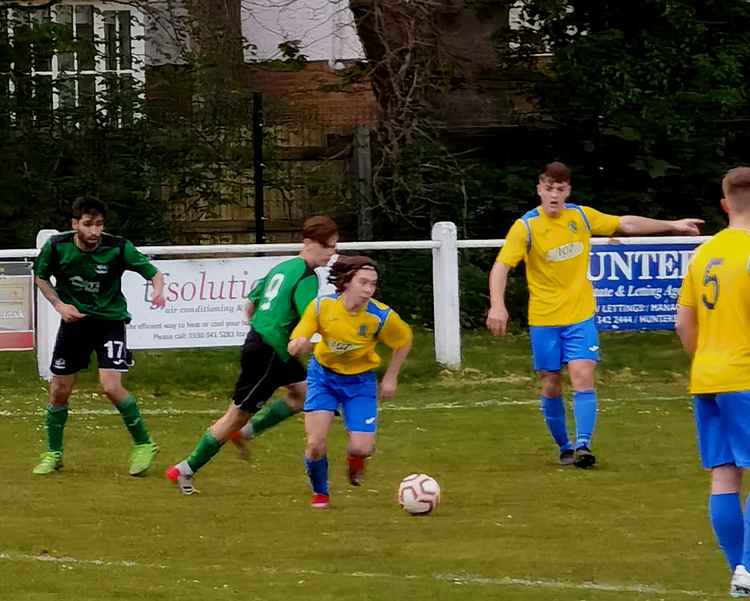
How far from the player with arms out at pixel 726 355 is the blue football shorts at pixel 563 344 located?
161 inches

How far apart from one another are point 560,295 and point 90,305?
10.1 ft

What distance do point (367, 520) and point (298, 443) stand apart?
3.57 meters

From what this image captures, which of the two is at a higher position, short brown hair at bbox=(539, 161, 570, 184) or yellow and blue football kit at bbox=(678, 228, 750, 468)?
short brown hair at bbox=(539, 161, 570, 184)

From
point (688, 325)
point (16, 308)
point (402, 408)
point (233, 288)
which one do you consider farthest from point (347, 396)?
point (16, 308)

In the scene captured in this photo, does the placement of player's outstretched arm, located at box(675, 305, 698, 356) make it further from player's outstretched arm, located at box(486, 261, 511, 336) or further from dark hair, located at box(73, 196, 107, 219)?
dark hair, located at box(73, 196, 107, 219)

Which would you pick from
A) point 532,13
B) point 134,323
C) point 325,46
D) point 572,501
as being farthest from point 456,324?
point 325,46

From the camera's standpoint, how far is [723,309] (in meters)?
6.80

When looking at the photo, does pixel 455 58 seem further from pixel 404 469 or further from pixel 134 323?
pixel 404 469

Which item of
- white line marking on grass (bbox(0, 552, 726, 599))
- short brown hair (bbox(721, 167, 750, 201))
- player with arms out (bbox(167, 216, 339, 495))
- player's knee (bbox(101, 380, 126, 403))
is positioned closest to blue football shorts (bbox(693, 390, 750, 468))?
white line marking on grass (bbox(0, 552, 726, 599))

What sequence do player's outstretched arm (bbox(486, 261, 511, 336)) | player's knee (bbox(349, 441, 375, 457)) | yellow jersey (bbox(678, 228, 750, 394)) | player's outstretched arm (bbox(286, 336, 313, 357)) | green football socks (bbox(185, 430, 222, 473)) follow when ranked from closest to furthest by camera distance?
yellow jersey (bbox(678, 228, 750, 394)), player's outstretched arm (bbox(286, 336, 313, 357)), player's knee (bbox(349, 441, 375, 457)), green football socks (bbox(185, 430, 222, 473)), player's outstretched arm (bbox(486, 261, 511, 336))

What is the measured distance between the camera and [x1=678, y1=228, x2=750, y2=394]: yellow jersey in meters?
6.74

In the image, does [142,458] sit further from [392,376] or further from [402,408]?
[402,408]

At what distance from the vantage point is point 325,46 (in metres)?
27.9

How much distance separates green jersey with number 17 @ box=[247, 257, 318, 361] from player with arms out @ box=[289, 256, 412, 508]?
1.18 ft
